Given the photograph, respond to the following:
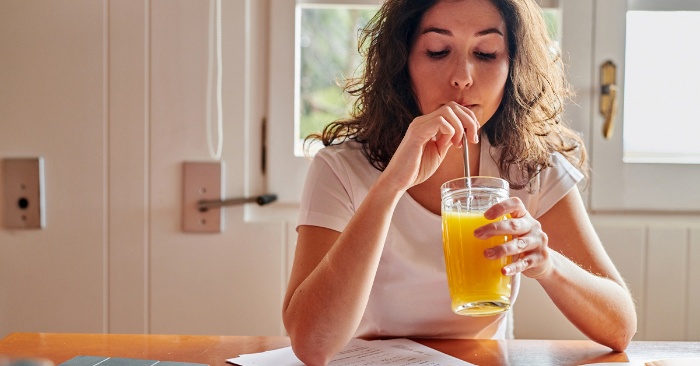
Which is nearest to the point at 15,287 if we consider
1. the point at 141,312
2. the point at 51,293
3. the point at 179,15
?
the point at 51,293

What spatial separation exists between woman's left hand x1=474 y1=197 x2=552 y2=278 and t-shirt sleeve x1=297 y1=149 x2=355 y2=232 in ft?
1.42

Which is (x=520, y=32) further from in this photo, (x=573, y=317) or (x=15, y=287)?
(x=15, y=287)

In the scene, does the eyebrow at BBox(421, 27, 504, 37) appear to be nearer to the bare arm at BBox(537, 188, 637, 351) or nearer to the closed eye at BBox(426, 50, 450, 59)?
the closed eye at BBox(426, 50, 450, 59)

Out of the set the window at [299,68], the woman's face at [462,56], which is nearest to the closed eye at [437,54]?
the woman's face at [462,56]

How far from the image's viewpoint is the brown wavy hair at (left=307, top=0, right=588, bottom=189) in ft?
5.41

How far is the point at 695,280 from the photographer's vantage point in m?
2.18

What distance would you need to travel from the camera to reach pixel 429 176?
145 centimetres

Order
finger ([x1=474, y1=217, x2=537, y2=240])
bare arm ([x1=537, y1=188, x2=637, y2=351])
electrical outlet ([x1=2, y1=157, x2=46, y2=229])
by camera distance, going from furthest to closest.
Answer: electrical outlet ([x1=2, y1=157, x2=46, y2=229])
bare arm ([x1=537, y1=188, x2=637, y2=351])
finger ([x1=474, y1=217, x2=537, y2=240])

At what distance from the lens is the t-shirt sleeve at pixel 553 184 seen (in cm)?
170

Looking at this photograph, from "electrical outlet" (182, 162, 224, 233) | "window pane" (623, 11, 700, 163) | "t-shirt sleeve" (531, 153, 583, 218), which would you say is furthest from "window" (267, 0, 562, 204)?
"t-shirt sleeve" (531, 153, 583, 218)

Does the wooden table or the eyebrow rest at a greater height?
the eyebrow

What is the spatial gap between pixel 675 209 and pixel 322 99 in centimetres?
106

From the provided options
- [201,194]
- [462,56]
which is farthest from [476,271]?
[201,194]

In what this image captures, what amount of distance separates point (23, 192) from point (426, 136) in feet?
4.27
